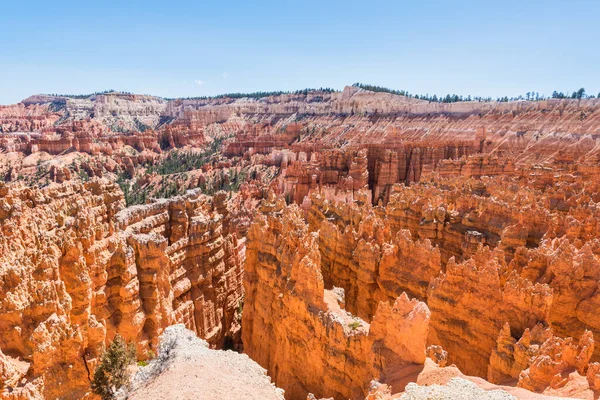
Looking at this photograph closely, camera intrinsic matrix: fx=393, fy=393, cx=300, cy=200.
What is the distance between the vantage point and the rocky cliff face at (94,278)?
11.2 m

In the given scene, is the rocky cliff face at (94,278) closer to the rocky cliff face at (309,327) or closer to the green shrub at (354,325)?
the rocky cliff face at (309,327)

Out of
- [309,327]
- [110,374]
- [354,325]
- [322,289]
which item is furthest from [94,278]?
[354,325]

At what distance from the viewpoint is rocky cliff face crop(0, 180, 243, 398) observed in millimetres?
11211

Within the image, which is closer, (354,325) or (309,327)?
(354,325)

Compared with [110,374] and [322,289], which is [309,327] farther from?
[110,374]

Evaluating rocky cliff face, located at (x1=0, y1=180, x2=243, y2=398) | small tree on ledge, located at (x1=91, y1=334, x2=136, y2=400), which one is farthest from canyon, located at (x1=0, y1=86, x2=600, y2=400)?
small tree on ledge, located at (x1=91, y1=334, x2=136, y2=400)

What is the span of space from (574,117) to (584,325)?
3006 inches

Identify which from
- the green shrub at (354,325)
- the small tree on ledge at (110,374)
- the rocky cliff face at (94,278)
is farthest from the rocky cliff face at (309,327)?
the small tree on ledge at (110,374)

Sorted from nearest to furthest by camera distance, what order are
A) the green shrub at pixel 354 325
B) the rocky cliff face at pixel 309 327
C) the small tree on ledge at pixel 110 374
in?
the rocky cliff face at pixel 309 327 → the small tree on ledge at pixel 110 374 → the green shrub at pixel 354 325

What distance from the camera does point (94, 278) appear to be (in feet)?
49.9

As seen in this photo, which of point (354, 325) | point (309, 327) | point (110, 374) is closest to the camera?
point (110, 374)

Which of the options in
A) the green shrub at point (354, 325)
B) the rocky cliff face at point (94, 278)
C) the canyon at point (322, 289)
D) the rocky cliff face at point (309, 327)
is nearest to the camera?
the rocky cliff face at point (94, 278)

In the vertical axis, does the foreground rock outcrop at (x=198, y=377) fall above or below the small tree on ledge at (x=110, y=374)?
above

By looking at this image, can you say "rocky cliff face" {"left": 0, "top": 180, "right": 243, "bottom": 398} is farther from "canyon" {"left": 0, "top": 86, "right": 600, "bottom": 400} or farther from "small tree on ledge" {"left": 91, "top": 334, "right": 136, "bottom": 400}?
"small tree on ledge" {"left": 91, "top": 334, "right": 136, "bottom": 400}
